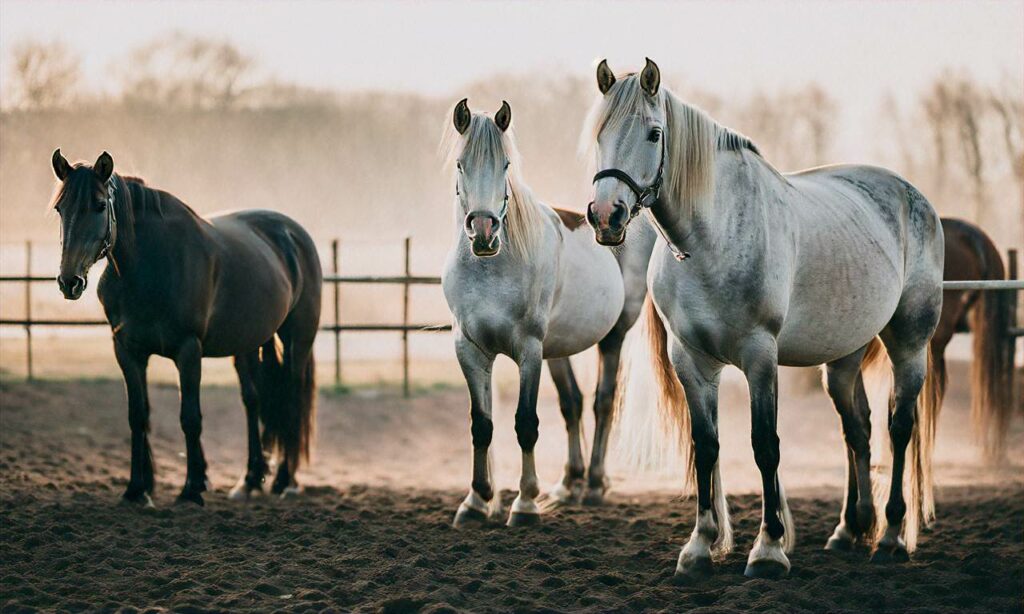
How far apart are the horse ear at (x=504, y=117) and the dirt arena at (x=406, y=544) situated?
203 cm

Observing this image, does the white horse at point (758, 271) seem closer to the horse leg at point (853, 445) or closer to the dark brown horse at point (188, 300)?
the horse leg at point (853, 445)

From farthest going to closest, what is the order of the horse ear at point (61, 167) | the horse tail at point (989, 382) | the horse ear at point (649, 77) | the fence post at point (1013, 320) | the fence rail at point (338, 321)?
the fence rail at point (338, 321)
the fence post at point (1013, 320)
the horse tail at point (989, 382)
the horse ear at point (61, 167)
the horse ear at point (649, 77)

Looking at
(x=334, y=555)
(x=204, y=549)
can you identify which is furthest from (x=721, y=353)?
(x=204, y=549)

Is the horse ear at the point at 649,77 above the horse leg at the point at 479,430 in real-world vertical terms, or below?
above

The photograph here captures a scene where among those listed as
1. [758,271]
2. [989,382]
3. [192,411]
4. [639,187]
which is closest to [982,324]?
[989,382]

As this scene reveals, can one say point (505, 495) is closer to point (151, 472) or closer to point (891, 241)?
point (151, 472)

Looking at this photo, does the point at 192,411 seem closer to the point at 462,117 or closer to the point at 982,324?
the point at 462,117

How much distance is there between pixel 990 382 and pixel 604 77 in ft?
18.5

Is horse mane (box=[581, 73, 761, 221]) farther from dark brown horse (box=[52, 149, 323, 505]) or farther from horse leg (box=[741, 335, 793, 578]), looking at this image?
dark brown horse (box=[52, 149, 323, 505])

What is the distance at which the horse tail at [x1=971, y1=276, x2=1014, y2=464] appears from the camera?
789cm

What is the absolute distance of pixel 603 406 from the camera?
6.21m

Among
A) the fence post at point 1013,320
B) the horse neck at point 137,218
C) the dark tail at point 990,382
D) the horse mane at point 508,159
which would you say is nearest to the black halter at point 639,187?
the horse mane at point 508,159

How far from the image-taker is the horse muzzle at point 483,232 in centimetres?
451

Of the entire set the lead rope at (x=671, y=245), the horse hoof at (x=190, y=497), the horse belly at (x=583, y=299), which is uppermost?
the lead rope at (x=671, y=245)
